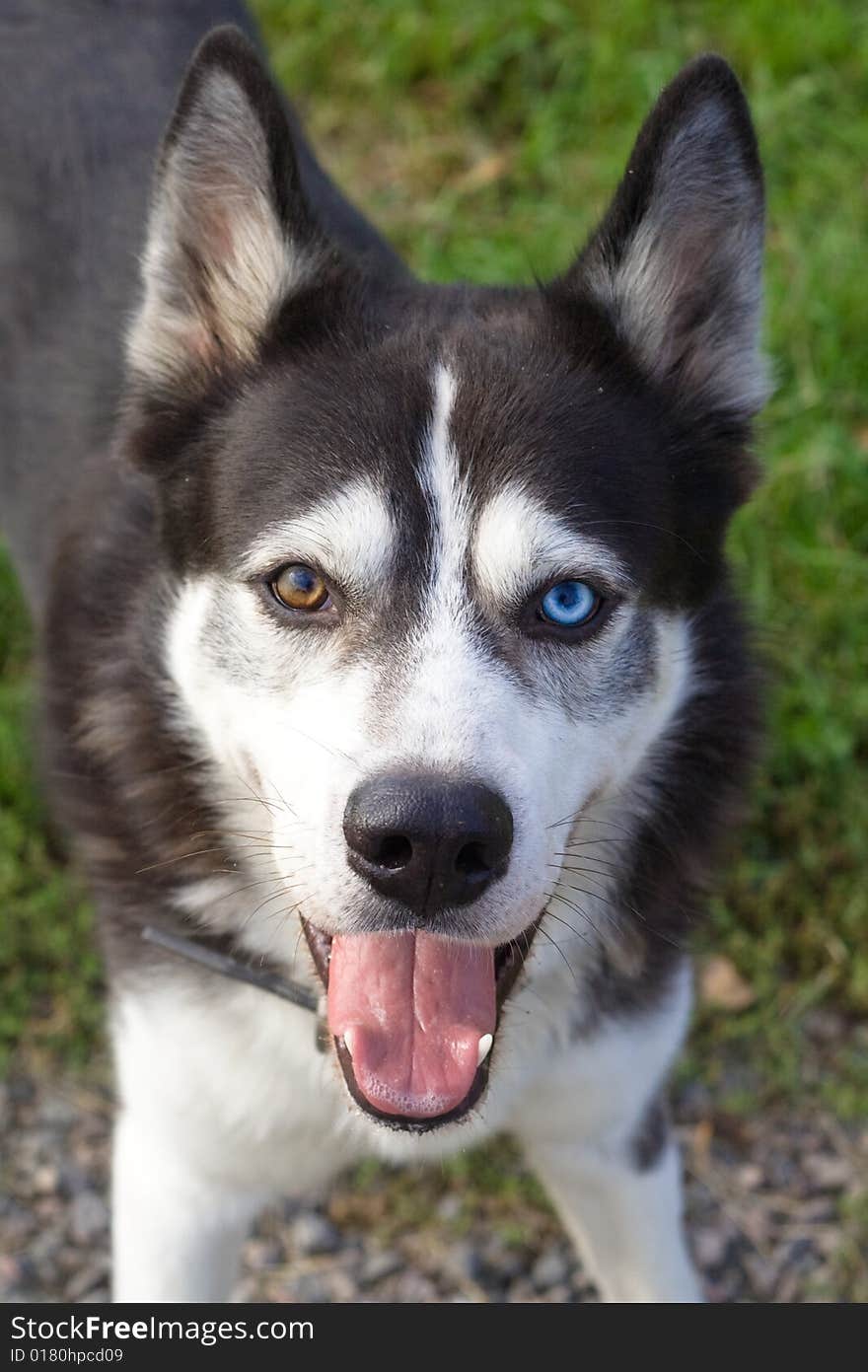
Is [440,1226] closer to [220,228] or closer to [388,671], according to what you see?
[388,671]

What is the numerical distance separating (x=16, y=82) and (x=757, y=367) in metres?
1.96

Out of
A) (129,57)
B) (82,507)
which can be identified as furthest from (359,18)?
(82,507)

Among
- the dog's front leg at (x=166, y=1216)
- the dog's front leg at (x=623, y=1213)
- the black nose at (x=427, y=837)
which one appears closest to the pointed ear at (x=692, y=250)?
the black nose at (x=427, y=837)

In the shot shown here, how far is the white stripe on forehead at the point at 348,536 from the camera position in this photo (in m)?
2.46

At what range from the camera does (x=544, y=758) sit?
240 cm

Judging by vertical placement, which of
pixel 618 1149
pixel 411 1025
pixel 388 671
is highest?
pixel 388 671

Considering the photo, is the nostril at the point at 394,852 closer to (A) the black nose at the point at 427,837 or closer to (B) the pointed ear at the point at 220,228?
(A) the black nose at the point at 427,837

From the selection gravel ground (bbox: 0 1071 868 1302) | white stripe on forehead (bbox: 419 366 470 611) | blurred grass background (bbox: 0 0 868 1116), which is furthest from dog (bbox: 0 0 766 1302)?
blurred grass background (bbox: 0 0 868 1116)

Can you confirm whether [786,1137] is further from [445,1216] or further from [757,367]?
[757,367]

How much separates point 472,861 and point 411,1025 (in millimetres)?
424

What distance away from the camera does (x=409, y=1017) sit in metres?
2.56

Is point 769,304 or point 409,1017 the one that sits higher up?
point 769,304

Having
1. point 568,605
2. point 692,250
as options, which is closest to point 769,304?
point 692,250

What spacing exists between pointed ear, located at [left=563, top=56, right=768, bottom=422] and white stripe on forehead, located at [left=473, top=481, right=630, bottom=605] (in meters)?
0.49
